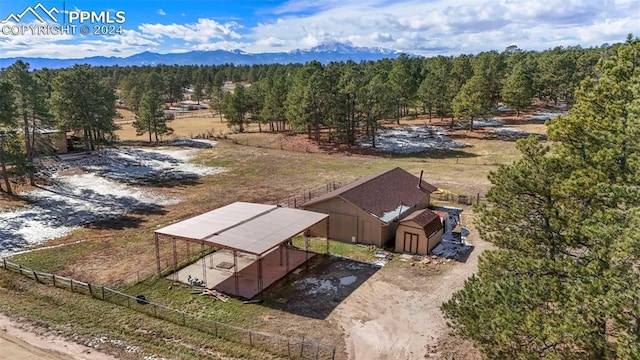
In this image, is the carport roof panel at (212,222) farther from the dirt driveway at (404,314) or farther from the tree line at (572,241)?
the tree line at (572,241)

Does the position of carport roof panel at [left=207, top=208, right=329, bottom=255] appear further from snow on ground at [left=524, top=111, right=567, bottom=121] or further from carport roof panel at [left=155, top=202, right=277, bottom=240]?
snow on ground at [left=524, top=111, right=567, bottom=121]

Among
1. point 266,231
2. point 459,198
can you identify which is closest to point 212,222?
point 266,231

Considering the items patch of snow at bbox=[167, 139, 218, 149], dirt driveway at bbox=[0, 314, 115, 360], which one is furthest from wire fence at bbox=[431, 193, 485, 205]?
patch of snow at bbox=[167, 139, 218, 149]

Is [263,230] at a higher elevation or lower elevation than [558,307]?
lower

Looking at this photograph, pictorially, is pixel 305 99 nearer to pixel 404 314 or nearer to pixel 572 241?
pixel 404 314

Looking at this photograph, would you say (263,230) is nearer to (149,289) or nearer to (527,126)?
(149,289)

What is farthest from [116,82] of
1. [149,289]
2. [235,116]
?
[149,289]

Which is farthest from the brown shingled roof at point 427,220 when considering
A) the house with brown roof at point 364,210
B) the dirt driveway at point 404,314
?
the dirt driveway at point 404,314
